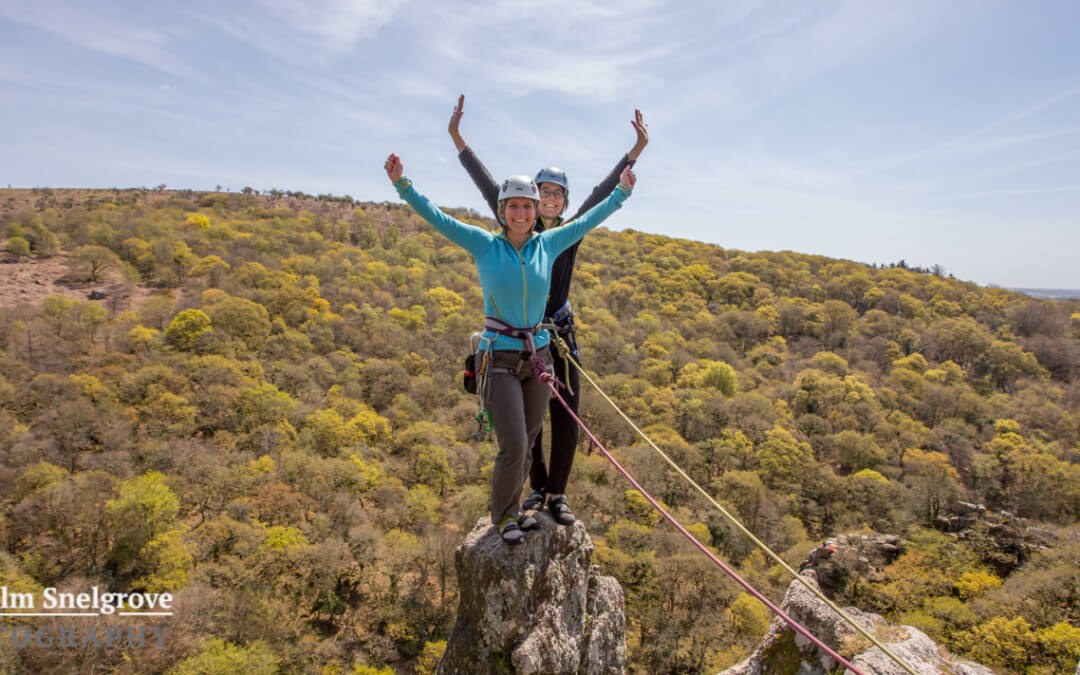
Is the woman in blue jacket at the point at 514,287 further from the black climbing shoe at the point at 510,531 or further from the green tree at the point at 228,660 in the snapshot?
the green tree at the point at 228,660

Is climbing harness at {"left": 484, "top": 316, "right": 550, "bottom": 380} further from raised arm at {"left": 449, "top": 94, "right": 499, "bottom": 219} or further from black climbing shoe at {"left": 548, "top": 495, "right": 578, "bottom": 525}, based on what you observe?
black climbing shoe at {"left": 548, "top": 495, "right": 578, "bottom": 525}

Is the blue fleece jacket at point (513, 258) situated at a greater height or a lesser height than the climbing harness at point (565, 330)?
greater

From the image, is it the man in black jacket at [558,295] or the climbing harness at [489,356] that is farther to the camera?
the man in black jacket at [558,295]

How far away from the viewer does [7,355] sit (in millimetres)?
30688

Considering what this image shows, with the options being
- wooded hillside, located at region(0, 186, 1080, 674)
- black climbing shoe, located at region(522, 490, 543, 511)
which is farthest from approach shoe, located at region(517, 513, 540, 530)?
wooded hillside, located at region(0, 186, 1080, 674)

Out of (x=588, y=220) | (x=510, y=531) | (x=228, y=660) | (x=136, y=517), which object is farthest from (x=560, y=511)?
(x=136, y=517)

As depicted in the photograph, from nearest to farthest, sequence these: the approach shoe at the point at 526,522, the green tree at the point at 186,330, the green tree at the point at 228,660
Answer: the approach shoe at the point at 526,522
the green tree at the point at 228,660
the green tree at the point at 186,330

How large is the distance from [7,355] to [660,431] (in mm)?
42571

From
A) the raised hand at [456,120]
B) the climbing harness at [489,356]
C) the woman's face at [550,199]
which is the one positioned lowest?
the climbing harness at [489,356]

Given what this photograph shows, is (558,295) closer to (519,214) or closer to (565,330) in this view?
(565,330)

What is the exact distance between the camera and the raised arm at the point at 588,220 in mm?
3445

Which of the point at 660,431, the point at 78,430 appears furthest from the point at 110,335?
the point at 660,431

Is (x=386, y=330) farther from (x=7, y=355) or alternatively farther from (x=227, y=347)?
(x=7, y=355)

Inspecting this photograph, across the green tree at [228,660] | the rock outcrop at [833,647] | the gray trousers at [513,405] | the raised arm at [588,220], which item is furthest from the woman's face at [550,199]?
the green tree at [228,660]
